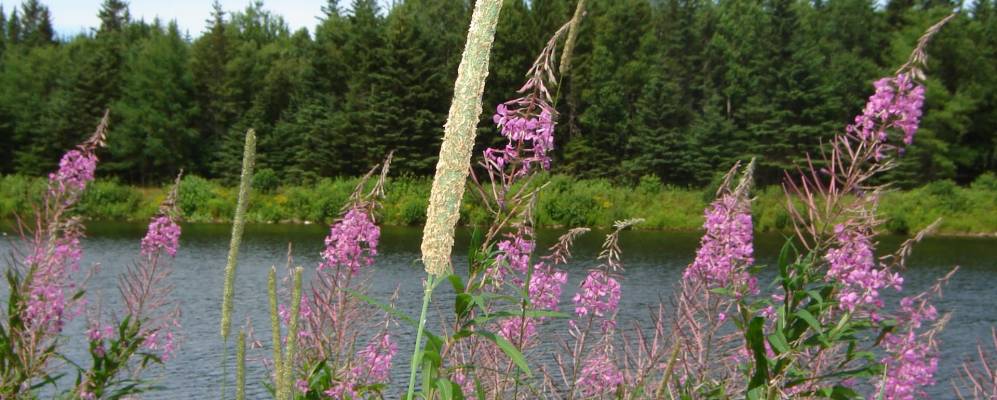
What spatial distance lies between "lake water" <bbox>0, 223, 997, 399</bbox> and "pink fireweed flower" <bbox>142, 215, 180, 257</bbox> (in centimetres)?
283

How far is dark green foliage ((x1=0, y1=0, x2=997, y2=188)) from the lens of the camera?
2207 inches

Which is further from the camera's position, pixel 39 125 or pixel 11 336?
pixel 39 125

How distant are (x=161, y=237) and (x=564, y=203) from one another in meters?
42.8

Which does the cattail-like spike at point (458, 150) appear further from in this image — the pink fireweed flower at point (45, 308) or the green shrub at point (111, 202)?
the green shrub at point (111, 202)

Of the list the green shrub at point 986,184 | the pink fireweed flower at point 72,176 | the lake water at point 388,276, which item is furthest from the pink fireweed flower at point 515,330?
the green shrub at point 986,184

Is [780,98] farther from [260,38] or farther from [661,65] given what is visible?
[260,38]

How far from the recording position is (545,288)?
199 inches

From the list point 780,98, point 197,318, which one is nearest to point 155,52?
point 780,98

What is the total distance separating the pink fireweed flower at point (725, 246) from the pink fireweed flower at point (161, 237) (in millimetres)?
3811

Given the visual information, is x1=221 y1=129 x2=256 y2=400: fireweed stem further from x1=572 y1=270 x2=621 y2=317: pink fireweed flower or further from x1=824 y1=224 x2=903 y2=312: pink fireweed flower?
x1=572 y1=270 x2=621 y2=317: pink fireweed flower

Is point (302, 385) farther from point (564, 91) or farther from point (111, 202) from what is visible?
point (564, 91)

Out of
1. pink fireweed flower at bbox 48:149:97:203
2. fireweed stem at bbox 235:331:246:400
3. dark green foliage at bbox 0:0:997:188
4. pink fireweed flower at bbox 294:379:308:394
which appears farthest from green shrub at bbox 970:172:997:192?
fireweed stem at bbox 235:331:246:400

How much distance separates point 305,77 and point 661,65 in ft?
84.1

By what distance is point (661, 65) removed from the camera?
63281 millimetres
